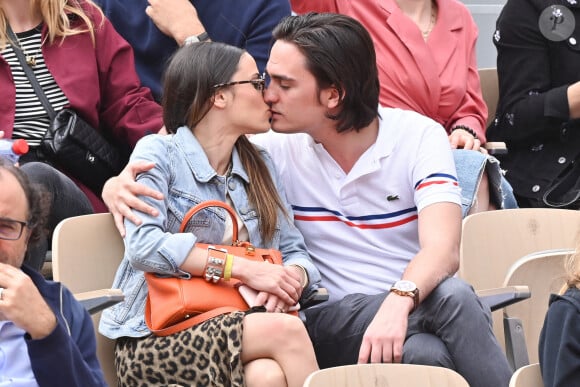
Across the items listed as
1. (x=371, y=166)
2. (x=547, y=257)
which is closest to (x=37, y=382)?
(x=371, y=166)

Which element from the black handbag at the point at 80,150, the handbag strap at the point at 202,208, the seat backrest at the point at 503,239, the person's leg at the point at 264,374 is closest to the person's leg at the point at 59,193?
the black handbag at the point at 80,150

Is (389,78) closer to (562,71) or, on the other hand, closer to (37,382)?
(562,71)

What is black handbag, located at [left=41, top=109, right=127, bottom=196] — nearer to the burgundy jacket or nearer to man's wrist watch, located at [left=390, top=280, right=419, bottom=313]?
the burgundy jacket

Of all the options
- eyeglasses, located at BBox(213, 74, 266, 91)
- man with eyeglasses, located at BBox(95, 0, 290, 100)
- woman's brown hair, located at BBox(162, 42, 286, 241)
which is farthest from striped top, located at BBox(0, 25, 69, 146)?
eyeglasses, located at BBox(213, 74, 266, 91)

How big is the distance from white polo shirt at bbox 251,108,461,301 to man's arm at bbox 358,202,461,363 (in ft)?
0.29

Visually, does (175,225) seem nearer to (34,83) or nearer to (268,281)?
(268,281)

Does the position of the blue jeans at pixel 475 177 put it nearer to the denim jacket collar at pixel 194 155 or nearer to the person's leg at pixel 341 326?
the person's leg at pixel 341 326

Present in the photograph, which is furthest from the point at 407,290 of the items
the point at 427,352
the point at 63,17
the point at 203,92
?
the point at 63,17

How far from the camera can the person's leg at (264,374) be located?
282 cm

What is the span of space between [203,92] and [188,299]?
1.92 ft

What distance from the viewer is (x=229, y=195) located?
10.5 ft

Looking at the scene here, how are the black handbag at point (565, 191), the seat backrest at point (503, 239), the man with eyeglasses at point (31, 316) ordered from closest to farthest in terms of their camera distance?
the man with eyeglasses at point (31, 316) < the seat backrest at point (503, 239) < the black handbag at point (565, 191)

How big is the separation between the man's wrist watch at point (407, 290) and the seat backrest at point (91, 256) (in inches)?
28.3

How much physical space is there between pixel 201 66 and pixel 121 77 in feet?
2.36
